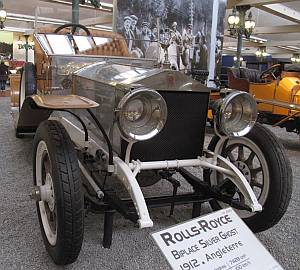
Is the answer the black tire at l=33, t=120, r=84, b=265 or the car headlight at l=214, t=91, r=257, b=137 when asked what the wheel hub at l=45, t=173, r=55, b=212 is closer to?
the black tire at l=33, t=120, r=84, b=265

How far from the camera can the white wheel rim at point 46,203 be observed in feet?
5.92

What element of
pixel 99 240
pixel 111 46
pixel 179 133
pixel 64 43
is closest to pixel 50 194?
pixel 99 240

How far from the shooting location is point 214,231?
1.39 metres

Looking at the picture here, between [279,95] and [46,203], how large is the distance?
13.1 ft

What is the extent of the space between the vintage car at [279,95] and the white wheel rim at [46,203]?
9.59ft

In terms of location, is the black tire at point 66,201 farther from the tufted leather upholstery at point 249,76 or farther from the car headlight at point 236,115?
the tufted leather upholstery at point 249,76

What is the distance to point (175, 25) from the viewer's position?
6.60 metres

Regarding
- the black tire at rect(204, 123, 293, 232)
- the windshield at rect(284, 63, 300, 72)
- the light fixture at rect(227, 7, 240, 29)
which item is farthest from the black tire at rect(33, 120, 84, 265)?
the light fixture at rect(227, 7, 240, 29)

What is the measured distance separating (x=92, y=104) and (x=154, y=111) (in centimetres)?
28

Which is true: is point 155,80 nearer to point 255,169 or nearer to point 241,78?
point 255,169

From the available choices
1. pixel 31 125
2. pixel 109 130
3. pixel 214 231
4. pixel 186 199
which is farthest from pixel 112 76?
pixel 31 125

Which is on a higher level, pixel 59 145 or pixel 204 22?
pixel 204 22

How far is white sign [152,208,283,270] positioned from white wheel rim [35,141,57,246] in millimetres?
690

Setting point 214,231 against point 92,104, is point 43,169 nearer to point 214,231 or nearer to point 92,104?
point 92,104
